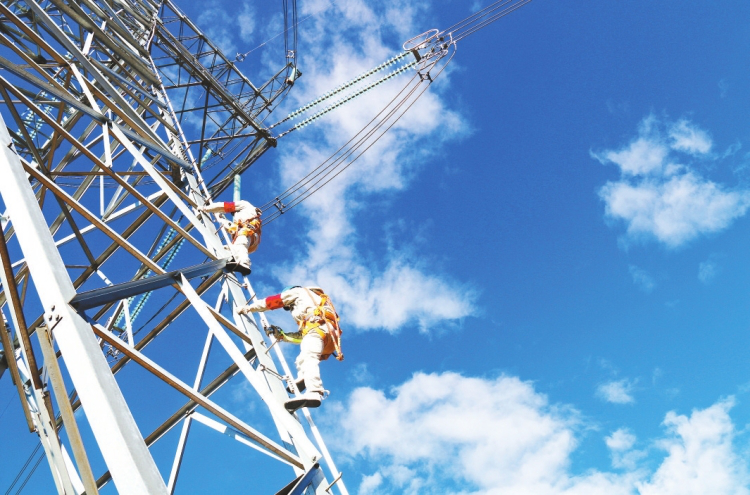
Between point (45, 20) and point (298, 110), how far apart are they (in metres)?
5.31

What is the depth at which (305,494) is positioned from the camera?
421 cm

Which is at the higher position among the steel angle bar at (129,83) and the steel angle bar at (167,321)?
the steel angle bar at (129,83)

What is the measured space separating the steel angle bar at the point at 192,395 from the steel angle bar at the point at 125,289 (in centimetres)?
21

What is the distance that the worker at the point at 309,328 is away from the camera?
5594 mm

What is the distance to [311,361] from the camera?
5.68 m

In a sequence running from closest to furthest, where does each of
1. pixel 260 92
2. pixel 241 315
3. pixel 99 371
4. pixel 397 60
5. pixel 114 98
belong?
1. pixel 99 371
2. pixel 241 315
3. pixel 114 98
4. pixel 397 60
5. pixel 260 92

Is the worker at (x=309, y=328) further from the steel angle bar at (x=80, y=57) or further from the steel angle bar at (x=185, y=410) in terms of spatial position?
the steel angle bar at (x=80, y=57)

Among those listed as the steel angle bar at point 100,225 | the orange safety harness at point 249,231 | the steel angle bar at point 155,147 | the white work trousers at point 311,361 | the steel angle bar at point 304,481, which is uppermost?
the steel angle bar at point 155,147

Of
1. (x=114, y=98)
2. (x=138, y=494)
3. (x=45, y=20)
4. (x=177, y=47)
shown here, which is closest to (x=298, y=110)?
(x=177, y=47)

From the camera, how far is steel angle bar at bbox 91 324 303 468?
374 centimetres

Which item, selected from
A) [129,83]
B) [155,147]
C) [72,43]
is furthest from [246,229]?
[129,83]

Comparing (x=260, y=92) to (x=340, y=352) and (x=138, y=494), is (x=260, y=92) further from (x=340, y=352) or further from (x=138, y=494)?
(x=138, y=494)

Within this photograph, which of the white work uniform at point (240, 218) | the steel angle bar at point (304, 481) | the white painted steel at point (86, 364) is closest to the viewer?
the white painted steel at point (86, 364)

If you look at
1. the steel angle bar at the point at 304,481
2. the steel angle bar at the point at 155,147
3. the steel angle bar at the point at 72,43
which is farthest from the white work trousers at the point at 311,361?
the steel angle bar at the point at 72,43
